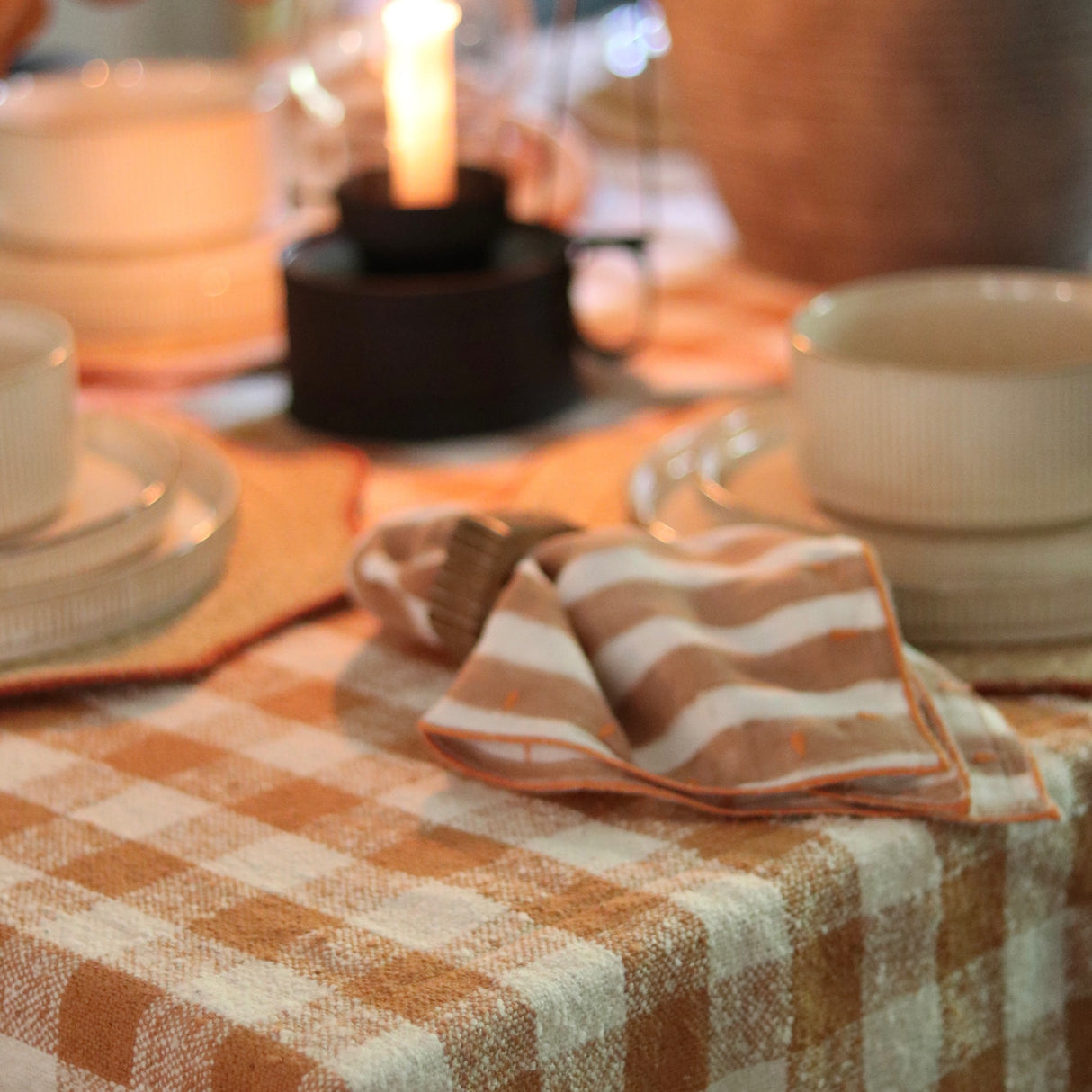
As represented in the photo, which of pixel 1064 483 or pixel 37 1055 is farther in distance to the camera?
pixel 1064 483

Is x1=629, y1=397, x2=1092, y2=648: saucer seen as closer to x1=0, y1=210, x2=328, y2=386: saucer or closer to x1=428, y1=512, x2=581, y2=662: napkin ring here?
x1=428, y1=512, x2=581, y2=662: napkin ring

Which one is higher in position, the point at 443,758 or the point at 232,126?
the point at 232,126

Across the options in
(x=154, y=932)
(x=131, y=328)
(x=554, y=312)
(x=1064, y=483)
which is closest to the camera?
(x=154, y=932)

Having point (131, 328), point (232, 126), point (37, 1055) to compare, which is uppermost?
point (232, 126)

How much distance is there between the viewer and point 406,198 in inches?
31.9

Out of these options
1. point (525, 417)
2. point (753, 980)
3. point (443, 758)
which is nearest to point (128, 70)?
point (525, 417)

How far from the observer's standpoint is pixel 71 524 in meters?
0.59

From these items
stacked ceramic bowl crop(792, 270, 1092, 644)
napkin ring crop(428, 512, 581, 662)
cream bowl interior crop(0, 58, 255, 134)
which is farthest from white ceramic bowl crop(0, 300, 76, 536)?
cream bowl interior crop(0, 58, 255, 134)

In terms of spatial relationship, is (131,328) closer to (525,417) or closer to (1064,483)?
(525,417)

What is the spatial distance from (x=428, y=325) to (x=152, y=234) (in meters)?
0.22

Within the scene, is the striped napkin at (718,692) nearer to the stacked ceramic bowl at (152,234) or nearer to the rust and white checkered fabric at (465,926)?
the rust and white checkered fabric at (465,926)

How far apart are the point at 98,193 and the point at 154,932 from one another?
1.85ft

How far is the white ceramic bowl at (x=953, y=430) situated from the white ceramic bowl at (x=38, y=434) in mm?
267

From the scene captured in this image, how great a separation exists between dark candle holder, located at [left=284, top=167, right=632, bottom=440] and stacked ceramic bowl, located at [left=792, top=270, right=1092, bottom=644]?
21 centimetres
